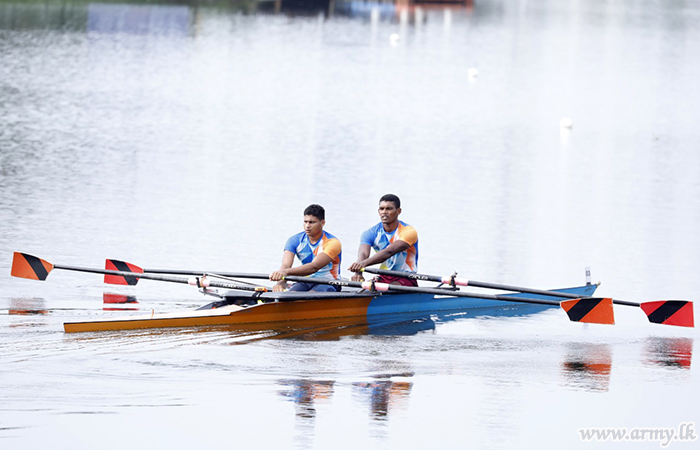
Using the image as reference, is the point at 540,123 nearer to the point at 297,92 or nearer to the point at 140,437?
the point at 297,92

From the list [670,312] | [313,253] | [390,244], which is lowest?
[670,312]

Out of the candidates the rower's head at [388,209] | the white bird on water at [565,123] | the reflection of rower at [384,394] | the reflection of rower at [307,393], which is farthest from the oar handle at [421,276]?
the white bird on water at [565,123]

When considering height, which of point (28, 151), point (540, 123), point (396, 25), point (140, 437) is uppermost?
point (396, 25)

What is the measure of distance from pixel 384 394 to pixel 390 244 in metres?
3.21

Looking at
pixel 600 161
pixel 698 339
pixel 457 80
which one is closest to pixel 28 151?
pixel 600 161

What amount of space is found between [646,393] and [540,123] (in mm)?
23173

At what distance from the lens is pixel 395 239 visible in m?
11.4

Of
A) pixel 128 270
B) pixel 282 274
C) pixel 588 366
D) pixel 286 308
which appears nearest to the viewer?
pixel 588 366

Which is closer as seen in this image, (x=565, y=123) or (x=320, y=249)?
(x=320, y=249)

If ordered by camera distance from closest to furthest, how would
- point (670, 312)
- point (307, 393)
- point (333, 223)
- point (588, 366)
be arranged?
point (307, 393) < point (588, 366) < point (670, 312) < point (333, 223)

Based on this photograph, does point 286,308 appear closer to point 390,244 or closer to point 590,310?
point 390,244

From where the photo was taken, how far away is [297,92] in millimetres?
34750

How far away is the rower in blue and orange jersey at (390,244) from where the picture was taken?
11.2 meters

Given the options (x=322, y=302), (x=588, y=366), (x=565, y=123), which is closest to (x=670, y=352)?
(x=588, y=366)
